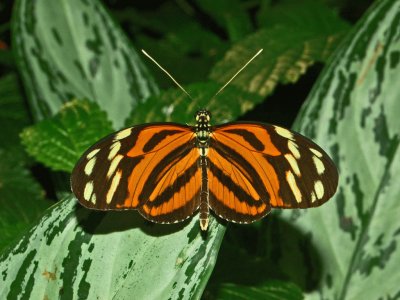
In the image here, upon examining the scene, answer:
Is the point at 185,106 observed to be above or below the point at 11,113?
below

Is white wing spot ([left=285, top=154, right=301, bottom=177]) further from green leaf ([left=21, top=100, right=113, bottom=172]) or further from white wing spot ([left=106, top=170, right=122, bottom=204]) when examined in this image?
green leaf ([left=21, top=100, right=113, bottom=172])

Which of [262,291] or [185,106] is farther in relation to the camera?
[185,106]

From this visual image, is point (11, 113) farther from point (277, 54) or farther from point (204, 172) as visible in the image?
point (204, 172)

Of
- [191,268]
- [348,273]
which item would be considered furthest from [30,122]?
[191,268]

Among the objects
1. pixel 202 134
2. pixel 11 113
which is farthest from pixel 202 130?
pixel 11 113

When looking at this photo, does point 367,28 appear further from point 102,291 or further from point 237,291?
point 102,291

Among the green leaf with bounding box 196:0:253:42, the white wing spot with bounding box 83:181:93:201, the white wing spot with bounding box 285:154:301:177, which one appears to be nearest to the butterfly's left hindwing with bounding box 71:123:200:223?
the white wing spot with bounding box 83:181:93:201

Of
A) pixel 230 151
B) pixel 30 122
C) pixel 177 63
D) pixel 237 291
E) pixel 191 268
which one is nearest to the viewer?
pixel 191 268

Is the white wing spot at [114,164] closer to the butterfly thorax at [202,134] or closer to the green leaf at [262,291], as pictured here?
the butterfly thorax at [202,134]
